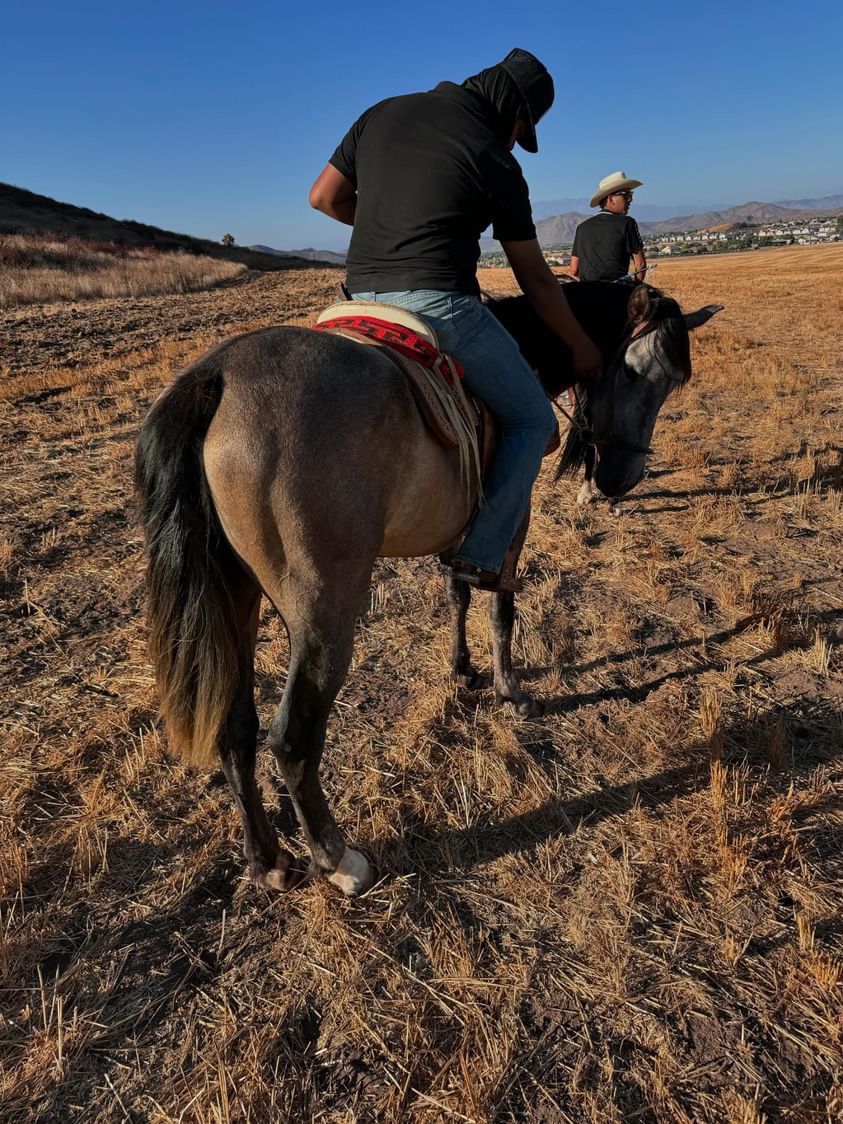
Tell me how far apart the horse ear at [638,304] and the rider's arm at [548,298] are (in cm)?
30

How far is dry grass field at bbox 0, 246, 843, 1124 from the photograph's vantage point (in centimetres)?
177

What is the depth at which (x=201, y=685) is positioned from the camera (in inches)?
80.9

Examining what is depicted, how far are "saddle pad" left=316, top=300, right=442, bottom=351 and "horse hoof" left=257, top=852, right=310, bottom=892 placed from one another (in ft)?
6.76

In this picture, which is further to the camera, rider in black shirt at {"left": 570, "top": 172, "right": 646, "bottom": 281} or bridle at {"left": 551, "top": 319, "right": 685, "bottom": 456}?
rider in black shirt at {"left": 570, "top": 172, "right": 646, "bottom": 281}

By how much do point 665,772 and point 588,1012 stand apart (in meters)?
1.24

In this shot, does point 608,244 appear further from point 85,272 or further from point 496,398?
point 85,272

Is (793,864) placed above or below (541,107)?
below

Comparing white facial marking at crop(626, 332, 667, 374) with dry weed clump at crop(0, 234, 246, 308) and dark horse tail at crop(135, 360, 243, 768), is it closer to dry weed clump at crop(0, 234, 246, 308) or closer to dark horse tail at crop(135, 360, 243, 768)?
dark horse tail at crop(135, 360, 243, 768)

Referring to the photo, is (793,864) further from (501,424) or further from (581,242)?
(581,242)

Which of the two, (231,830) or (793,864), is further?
(231,830)

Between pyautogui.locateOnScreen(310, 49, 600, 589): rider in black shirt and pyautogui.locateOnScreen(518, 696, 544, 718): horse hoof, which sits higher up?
pyautogui.locateOnScreen(310, 49, 600, 589): rider in black shirt

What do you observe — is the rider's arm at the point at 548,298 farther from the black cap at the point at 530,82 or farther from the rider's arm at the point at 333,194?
the rider's arm at the point at 333,194

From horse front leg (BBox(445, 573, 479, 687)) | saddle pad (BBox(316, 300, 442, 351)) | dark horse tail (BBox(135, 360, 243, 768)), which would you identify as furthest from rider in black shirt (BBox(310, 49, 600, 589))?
dark horse tail (BBox(135, 360, 243, 768))

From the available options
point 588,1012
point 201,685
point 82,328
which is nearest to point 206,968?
point 201,685
